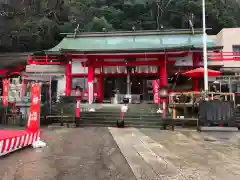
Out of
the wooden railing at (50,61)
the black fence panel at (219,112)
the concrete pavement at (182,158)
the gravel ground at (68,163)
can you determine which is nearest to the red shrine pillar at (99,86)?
the wooden railing at (50,61)

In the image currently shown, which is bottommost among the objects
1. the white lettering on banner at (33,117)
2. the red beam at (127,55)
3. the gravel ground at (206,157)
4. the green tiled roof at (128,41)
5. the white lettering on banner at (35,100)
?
the gravel ground at (206,157)

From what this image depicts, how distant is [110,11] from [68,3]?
7.14 meters

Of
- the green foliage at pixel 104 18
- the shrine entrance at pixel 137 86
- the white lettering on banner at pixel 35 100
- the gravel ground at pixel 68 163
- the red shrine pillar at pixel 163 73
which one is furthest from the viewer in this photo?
the green foliage at pixel 104 18

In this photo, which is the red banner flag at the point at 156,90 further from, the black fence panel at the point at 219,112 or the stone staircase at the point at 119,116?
the black fence panel at the point at 219,112

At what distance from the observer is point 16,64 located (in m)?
28.4

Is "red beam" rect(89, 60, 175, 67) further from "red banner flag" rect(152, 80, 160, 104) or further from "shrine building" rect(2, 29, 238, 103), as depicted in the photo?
"red banner flag" rect(152, 80, 160, 104)

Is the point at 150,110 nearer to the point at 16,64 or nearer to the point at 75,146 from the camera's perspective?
the point at 75,146

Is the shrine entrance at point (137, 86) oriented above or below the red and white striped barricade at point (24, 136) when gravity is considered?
above

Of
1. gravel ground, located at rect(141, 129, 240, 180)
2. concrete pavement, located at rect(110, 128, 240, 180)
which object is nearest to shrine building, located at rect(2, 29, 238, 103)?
gravel ground, located at rect(141, 129, 240, 180)

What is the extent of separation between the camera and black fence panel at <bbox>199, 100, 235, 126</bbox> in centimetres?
1141

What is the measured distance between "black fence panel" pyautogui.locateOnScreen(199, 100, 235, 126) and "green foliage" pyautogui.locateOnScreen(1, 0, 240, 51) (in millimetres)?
23005

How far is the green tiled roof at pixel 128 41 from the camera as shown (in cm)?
1858

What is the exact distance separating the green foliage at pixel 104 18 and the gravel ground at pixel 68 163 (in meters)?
26.2

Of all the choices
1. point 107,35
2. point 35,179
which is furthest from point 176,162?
point 107,35
